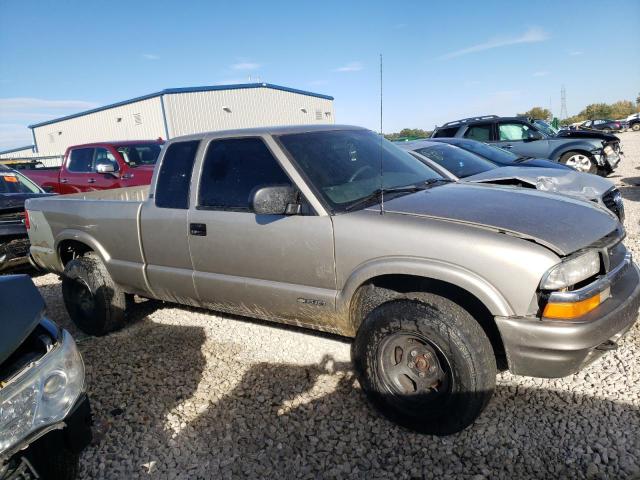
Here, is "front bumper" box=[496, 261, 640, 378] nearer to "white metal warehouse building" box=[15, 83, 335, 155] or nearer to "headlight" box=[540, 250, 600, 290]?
"headlight" box=[540, 250, 600, 290]

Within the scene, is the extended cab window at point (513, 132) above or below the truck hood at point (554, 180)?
above

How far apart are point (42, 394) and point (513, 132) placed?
466 inches

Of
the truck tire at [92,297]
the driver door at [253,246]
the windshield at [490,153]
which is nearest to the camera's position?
the driver door at [253,246]

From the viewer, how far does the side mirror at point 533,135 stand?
11.2 meters

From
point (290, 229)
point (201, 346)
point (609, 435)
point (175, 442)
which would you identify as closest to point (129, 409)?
point (175, 442)

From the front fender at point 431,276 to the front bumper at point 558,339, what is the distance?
3.9 inches

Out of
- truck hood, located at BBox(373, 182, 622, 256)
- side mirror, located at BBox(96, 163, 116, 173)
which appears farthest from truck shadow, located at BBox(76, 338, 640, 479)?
side mirror, located at BBox(96, 163, 116, 173)

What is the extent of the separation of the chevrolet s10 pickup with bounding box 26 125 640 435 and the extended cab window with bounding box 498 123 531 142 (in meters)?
8.56

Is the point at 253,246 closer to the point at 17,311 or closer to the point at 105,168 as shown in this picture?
the point at 17,311

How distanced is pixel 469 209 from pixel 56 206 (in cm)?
399

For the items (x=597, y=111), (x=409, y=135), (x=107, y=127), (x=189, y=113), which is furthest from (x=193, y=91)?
(x=597, y=111)

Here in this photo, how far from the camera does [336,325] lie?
296 centimetres

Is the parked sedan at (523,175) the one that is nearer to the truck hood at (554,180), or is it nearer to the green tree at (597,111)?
the truck hood at (554,180)

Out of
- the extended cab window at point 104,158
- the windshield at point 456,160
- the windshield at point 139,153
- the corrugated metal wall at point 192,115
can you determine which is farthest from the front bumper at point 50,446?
the corrugated metal wall at point 192,115
